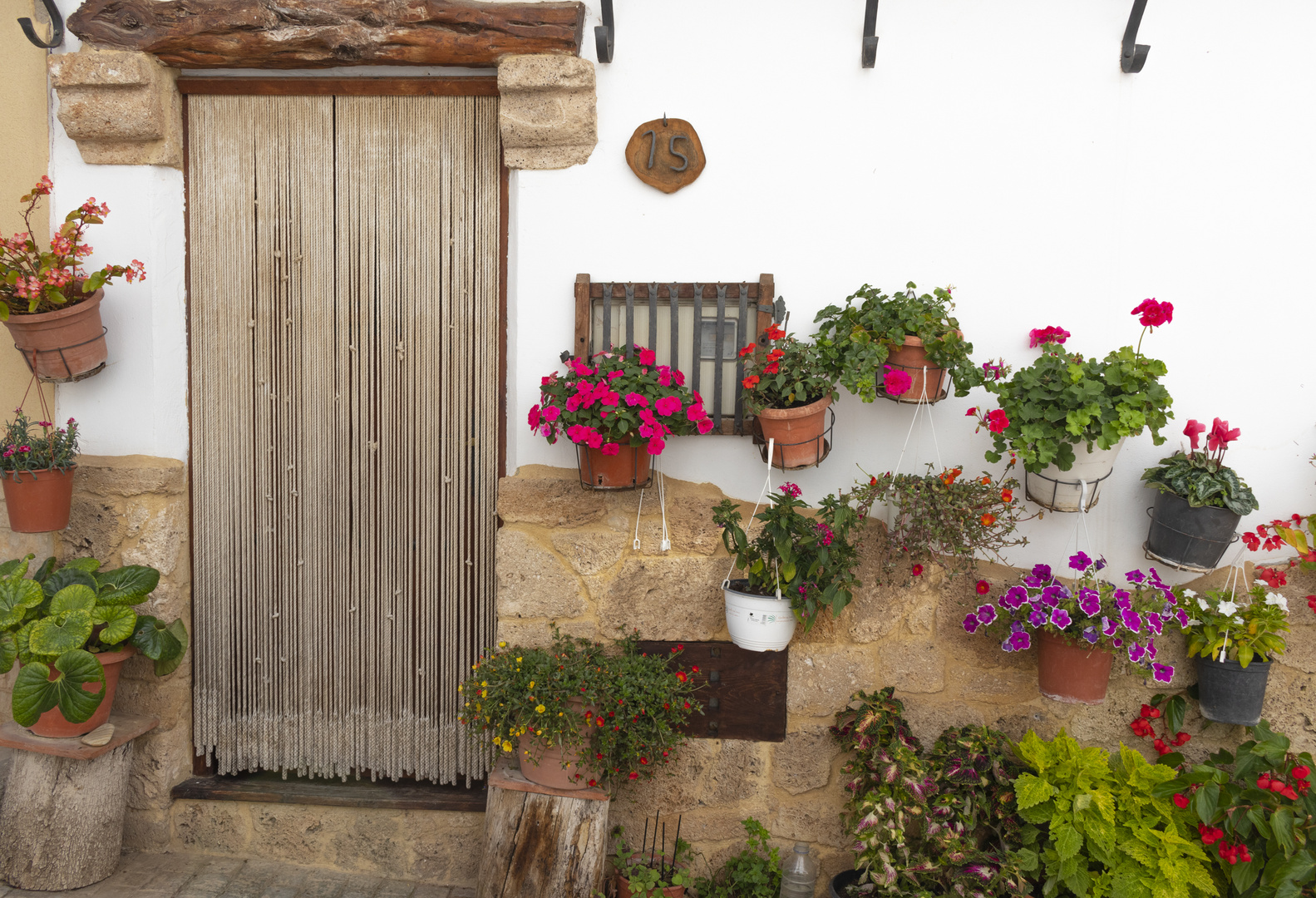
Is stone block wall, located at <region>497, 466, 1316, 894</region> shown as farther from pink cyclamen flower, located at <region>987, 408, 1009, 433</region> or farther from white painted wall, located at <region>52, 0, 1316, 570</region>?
pink cyclamen flower, located at <region>987, 408, 1009, 433</region>

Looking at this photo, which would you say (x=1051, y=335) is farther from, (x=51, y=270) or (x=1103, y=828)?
(x=51, y=270)

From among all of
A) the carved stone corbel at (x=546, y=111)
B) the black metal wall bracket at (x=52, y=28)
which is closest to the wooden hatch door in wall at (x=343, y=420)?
the carved stone corbel at (x=546, y=111)

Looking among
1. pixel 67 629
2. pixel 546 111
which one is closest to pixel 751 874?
pixel 67 629

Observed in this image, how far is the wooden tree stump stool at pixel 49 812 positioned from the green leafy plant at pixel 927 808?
258 centimetres

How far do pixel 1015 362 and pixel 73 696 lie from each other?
3.28 metres

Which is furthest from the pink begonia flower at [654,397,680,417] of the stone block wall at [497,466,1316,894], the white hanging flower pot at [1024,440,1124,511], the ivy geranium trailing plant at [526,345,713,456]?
the white hanging flower pot at [1024,440,1124,511]

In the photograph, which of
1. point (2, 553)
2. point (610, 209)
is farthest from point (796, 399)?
point (2, 553)

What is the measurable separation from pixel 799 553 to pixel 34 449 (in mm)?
2620

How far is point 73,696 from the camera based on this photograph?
2.56m

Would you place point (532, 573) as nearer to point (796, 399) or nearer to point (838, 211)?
point (796, 399)

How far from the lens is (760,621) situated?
8.31ft

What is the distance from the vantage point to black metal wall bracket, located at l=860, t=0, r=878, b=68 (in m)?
2.56

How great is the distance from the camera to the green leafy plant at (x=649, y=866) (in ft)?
8.57

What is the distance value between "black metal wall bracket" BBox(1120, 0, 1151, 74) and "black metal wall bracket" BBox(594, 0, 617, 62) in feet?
5.44
